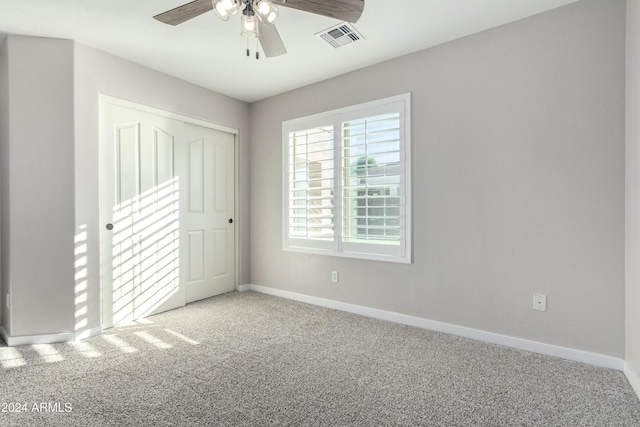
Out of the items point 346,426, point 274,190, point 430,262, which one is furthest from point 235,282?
point 346,426

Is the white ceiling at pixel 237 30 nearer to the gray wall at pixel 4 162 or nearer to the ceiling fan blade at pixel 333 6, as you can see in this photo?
the gray wall at pixel 4 162

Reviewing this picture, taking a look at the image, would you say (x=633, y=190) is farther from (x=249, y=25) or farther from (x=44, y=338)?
(x=44, y=338)

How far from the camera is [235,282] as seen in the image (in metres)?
4.34

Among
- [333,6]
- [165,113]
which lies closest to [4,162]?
[165,113]

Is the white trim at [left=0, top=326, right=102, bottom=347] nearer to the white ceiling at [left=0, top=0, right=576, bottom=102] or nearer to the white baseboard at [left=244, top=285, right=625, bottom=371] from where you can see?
the white baseboard at [left=244, top=285, right=625, bottom=371]

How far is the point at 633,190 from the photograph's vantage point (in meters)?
1.97

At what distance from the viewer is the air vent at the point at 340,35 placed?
2.58 metres

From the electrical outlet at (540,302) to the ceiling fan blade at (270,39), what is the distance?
2.54 m

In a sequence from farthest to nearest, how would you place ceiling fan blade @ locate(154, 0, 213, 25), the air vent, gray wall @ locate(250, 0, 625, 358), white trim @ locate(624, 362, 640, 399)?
the air vent, gray wall @ locate(250, 0, 625, 358), white trim @ locate(624, 362, 640, 399), ceiling fan blade @ locate(154, 0, 213, 25)

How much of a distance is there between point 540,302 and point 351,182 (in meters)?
1.89

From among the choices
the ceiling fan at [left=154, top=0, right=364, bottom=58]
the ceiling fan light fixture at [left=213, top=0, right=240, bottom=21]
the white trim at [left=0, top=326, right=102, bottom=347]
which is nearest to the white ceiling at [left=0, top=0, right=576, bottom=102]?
the ceiling fan at [left=154, top=0, right=364, bottom=58]

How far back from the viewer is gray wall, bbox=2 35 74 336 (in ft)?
8.56

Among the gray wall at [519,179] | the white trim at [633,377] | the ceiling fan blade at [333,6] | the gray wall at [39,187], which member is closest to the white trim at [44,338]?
the gray wall at [39,187]

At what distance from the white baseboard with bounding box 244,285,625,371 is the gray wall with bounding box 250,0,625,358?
0.16 ft
